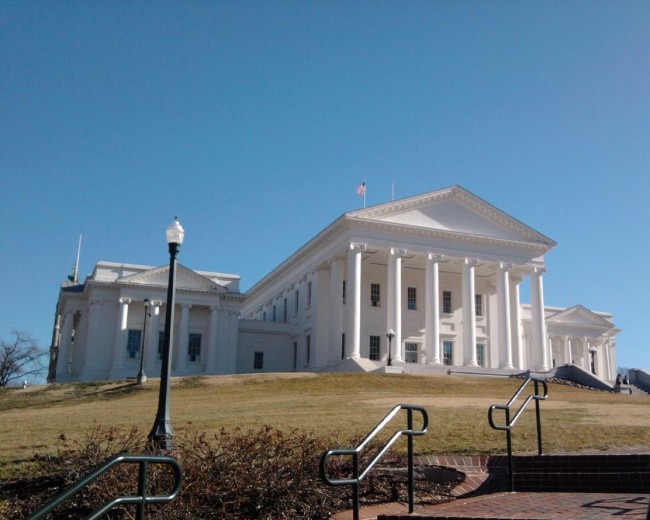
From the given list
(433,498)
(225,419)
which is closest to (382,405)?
(225,419)

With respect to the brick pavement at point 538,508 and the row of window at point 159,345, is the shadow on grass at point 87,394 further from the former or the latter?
the brick pavement at point 538,508

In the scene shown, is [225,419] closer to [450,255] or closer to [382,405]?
[382,405]

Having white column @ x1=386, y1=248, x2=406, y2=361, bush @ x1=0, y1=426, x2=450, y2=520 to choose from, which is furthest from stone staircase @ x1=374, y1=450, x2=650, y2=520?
white column @ x1=386, y1=248, x2=406, y2=361

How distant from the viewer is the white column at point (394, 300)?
172 feet

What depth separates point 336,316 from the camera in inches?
2132

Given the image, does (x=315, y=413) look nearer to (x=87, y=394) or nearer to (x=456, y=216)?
(x=87, y=394)

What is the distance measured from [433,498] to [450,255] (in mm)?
46875

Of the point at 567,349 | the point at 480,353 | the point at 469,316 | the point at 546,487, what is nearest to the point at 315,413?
the point at 546,487

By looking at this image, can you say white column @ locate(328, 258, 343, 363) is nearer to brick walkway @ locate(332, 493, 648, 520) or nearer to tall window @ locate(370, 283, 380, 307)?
tall window @ locate(370, 283, 380, 307)

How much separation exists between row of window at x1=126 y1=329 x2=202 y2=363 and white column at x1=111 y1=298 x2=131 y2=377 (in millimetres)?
813

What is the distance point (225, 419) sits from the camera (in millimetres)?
19219

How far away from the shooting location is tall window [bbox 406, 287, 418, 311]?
60562 millimetres

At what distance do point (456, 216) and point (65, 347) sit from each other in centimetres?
3505

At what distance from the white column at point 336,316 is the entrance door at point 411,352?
300 inches
